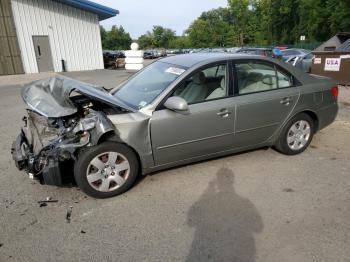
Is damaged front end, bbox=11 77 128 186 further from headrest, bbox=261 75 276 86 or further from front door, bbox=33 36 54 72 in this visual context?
front door, bbox=33 36 54 72

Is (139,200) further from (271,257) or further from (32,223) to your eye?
(271,257)

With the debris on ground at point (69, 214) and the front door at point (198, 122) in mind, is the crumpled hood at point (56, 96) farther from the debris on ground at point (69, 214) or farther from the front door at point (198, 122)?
the debris on ground at point (69, 214)

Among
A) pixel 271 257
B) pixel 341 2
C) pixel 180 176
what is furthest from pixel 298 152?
pixel 341 2

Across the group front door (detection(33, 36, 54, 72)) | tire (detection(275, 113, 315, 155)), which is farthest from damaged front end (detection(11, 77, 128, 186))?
front door (detection(33, 36, 54, 72))

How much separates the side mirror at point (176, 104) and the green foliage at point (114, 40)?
92.7m

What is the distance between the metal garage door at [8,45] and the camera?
18.3m

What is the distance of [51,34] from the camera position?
20016 millimetres

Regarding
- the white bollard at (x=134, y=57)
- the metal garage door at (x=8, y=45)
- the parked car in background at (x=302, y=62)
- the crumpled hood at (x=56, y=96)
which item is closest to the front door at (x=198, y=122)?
the crumpled hood at (x=56, y=96)

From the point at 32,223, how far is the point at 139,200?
1.12 metres

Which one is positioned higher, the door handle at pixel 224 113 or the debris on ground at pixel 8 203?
the door handle at pixel 224 113

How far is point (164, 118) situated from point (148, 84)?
2.67ft

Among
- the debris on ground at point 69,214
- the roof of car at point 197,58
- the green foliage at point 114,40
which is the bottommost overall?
the debris on ground at point 69,214

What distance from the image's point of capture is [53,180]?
10.6 ft

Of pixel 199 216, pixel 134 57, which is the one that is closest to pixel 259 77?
pixel 199 216
